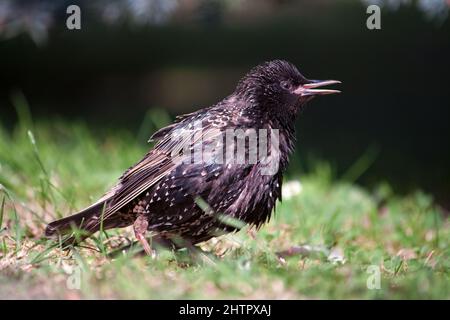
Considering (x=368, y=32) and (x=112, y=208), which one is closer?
(x=112, y=208)

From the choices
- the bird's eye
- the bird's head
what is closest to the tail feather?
the bird's head

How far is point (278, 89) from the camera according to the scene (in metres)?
4.22

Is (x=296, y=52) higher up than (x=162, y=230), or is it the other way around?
(x=296, y=52)

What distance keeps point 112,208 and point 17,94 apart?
20.1 ft

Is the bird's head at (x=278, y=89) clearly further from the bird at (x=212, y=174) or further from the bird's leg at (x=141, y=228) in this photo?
the bird's leg at (x=141, y=228)

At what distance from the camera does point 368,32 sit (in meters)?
10.3

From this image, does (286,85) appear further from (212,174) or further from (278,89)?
(212,174)

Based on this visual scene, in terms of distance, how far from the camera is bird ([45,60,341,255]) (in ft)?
12.8

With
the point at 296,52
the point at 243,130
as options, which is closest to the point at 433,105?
the point at 296,52

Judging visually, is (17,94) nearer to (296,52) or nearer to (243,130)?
(296,52)

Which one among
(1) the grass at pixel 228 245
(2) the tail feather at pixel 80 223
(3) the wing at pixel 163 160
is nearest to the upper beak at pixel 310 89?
(3) the wing at pixel 163 160

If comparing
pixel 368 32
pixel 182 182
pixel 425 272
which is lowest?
pixel 425 272

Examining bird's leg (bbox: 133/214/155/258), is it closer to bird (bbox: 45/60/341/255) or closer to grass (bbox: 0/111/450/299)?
bird (bbox: 45/60/341/255)

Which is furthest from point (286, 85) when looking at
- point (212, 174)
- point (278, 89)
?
point (212, 174)
